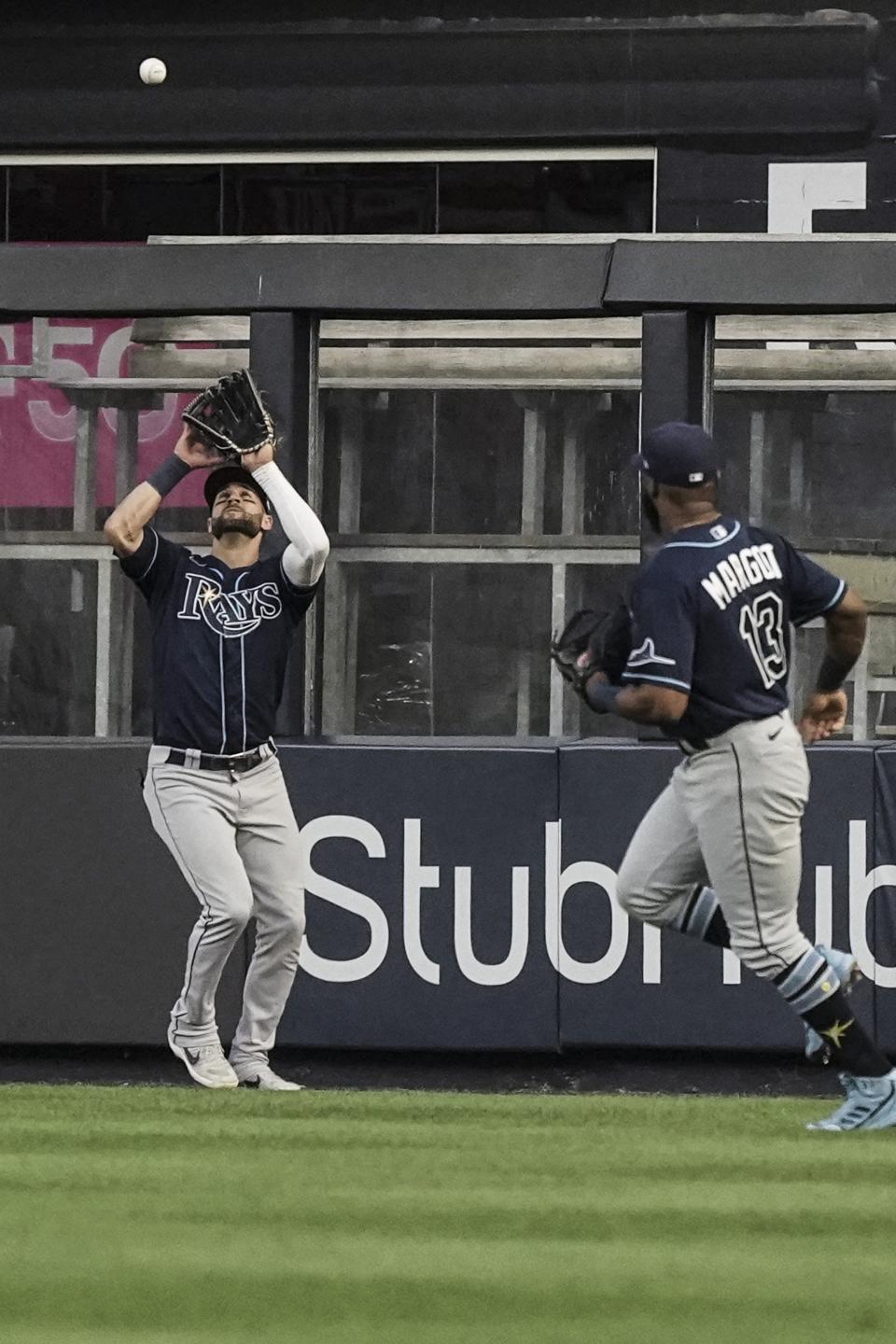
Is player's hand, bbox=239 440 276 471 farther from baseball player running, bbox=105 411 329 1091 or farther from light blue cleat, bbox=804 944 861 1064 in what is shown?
light blue cleat, bbox=804 944 861 1064

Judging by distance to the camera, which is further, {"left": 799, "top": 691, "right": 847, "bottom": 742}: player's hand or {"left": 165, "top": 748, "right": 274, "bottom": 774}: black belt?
{"left": 165, "top": 748, "right": 274, "bottom": 774}: black belt

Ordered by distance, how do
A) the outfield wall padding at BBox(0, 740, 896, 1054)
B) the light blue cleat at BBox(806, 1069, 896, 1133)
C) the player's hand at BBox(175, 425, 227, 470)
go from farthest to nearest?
the outfield wall padding at BBox(0, 740, 896, 1054) → the player's hand at BBox(175, 425, 227, 470) → the light blue cleat at BBox(806, 1069, 896, 1133)

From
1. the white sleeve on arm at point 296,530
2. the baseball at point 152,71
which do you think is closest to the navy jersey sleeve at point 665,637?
the white sleeve on arm at point 296,530

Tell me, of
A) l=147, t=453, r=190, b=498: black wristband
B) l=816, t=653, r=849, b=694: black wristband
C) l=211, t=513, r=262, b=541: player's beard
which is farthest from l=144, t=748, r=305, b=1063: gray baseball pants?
l=816, t=653, r=849, b=694: black wristband

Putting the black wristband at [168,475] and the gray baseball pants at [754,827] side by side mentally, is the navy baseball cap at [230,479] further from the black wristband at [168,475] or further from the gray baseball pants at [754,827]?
the gray baseball pants at [754,827]

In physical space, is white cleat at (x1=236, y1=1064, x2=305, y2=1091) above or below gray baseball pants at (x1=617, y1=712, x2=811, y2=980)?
below

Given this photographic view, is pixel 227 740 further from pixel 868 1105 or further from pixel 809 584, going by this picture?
pixel 868 1105

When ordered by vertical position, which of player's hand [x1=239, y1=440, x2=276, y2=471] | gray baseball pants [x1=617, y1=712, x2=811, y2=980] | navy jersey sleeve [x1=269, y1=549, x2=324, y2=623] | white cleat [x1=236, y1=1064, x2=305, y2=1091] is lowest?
white cleat [x1=236, y1=1064, x2=305, y2=1091]

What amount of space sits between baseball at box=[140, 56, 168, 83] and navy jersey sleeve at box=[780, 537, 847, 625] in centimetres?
704

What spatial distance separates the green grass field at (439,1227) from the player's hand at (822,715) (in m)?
1.04

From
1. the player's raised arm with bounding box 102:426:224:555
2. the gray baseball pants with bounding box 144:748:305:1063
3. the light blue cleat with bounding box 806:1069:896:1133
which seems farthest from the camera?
the player's raised arm with bounding box 102:426:224:555

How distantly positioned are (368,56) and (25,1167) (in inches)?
316

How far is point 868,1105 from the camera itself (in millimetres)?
6211

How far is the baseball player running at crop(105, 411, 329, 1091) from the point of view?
742cm
